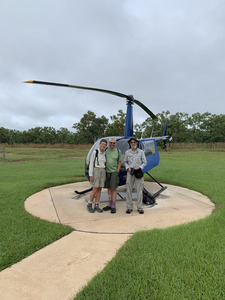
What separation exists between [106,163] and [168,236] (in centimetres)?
190

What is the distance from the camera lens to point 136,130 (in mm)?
50031

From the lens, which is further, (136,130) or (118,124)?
(136,130)

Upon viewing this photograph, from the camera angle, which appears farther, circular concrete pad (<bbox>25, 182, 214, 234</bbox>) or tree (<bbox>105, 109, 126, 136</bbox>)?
tree (<bbox>105, 109, 126, 136</bbox>)

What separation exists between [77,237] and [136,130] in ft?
156

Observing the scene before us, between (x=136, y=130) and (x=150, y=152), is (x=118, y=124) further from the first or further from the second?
(x=150, y=152)

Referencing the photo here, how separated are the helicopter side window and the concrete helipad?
4.34 ft

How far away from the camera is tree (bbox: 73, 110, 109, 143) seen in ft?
146

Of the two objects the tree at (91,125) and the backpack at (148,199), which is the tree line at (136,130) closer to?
the tree at (91,125)

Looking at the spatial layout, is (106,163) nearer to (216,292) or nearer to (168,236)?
(168,236)

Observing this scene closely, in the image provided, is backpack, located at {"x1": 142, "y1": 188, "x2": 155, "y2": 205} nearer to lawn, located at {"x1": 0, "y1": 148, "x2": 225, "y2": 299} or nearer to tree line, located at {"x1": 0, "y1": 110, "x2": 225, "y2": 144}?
lawn, located at {"x1": 0, "y1": 148, "x2": 225, "y2": 299}

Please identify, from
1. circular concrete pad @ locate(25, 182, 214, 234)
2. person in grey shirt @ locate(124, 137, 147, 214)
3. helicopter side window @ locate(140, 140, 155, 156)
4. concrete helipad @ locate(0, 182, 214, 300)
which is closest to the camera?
concrete helipad @ locate(0, 182, 214, 300)

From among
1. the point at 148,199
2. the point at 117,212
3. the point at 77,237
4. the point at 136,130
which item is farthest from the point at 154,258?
the point at 136,130

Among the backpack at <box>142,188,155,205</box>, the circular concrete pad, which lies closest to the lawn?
the circular concrete pad

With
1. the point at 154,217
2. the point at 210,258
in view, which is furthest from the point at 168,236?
the point at 154,217
